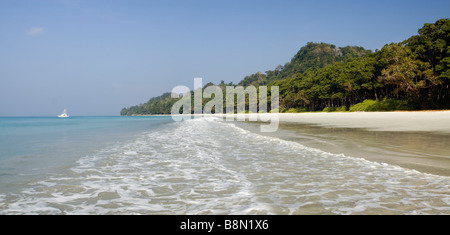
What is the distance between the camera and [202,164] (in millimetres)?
7305

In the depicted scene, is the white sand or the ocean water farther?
the white sand

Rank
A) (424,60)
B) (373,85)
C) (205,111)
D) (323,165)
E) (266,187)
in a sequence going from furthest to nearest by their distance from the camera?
(205,111) < (373,85) < (424,60) < (323,165) < (266,187)

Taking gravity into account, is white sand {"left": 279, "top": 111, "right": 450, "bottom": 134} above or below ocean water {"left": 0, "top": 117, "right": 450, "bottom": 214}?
above

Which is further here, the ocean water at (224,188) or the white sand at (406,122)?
the white sand at (406,122)

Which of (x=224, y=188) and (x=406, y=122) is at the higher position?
(x=406, y=122)

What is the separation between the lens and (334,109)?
69.6 meters

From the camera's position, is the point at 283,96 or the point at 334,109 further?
the point at 283,96

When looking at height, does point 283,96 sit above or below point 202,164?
above

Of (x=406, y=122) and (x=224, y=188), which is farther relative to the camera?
(x=406, y=122)

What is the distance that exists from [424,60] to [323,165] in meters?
48.2

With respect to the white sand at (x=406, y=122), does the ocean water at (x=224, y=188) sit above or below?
below

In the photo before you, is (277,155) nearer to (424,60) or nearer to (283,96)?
(424,60)
